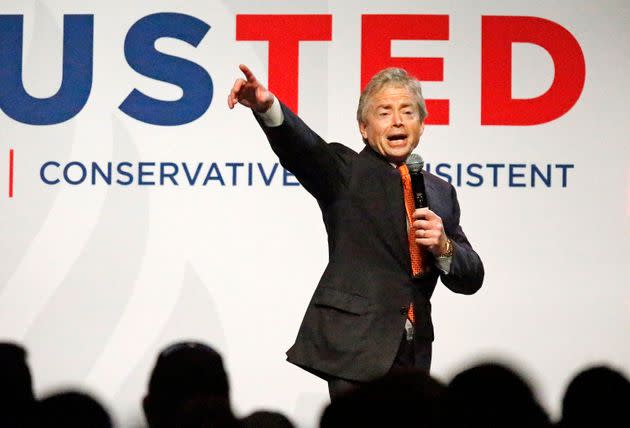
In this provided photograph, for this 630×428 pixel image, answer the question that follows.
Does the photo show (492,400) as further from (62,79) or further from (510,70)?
(62,79)

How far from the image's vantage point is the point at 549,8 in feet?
17.5

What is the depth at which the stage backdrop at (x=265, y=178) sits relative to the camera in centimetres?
525

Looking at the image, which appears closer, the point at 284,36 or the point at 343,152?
the point at 343,152

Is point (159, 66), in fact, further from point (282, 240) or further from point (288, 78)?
point (282, 240)

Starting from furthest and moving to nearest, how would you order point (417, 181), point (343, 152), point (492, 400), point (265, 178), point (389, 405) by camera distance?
point (265, 178) → point (343, 152) → point (417, 181) → point (492, 400) → point (389, 405)

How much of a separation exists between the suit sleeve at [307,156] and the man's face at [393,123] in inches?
6.2

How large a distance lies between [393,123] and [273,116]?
44 cm

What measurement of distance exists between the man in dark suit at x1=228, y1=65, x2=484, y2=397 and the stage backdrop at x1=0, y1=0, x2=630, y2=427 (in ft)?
7.23

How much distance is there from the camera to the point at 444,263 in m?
2.94

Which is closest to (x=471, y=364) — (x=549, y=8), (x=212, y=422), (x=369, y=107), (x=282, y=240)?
(x=212, y=422)

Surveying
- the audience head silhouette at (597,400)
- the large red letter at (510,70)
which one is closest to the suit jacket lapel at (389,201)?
the audience head silhouette at (597,400)

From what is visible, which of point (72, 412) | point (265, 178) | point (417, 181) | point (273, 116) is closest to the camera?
point (72, 412)

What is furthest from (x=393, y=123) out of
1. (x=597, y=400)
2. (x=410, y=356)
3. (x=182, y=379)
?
(x=597, y=400)

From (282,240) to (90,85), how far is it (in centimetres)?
120
